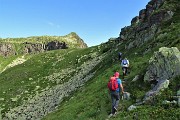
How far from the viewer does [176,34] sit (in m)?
45.6

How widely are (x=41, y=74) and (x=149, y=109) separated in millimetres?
84689

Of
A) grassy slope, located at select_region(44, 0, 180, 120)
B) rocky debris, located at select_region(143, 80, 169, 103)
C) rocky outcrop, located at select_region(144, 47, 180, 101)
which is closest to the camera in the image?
grassy slope, located at select_region(44, 0, 180, 120)

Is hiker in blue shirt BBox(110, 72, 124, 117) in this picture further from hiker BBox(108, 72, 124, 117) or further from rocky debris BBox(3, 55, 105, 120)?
rocky debris BBox(3, 55, 105, 120)

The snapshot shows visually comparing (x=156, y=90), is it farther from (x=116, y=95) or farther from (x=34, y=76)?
(x=34, y=76)

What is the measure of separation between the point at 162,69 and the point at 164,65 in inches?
16.6

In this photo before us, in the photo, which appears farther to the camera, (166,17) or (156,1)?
(156,1)

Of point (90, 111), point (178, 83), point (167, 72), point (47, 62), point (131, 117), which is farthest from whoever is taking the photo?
point (47, 62)

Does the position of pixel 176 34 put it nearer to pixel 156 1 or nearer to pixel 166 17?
pixel 166 17

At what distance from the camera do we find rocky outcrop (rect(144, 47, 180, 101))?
Answer: 91.6 ft

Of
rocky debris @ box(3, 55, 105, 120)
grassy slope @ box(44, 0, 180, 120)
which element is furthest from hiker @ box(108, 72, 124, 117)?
rocky debris @ box(3, 55, 105, 120)

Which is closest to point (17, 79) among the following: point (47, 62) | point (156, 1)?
point (47, 62)

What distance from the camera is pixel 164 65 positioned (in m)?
30.3

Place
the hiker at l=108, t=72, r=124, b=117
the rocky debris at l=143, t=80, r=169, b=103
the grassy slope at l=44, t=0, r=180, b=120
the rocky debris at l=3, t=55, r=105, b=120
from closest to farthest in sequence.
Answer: the grassy slope at l=44, t=0, r=180, b=120 < the hiker at l=108, t=72, r=124, b=117 < the rocky debris at l=143, t=80, r=169, b=103 < the rocky debris at l=3, t=55, r=105, b=120

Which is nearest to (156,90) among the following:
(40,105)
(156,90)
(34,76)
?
(156,90)
